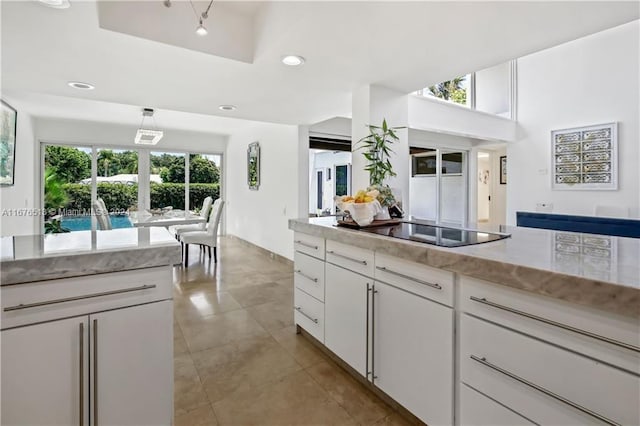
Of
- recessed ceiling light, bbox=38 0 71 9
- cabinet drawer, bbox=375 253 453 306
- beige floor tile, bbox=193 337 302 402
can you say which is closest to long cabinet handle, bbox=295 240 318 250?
cabinet drawer, bbox=375 253 453 306

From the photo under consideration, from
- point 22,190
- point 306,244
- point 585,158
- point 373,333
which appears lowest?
point 373,333

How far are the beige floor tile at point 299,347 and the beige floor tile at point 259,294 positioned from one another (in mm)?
766

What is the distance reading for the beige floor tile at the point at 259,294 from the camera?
134 inches

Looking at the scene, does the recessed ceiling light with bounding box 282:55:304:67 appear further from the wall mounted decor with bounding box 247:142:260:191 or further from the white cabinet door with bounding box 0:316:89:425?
the wall mounted decor with bounding box 247:142:260:191

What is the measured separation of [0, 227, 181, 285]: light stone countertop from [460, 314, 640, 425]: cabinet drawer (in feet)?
4.36

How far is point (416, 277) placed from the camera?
1514 millimetres

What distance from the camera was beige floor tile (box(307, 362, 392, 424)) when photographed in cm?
170

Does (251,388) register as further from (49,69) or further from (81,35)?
(49,69)

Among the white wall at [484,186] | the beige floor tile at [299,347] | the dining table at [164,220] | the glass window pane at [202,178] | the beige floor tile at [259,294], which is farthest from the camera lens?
the white wall at [484,186]

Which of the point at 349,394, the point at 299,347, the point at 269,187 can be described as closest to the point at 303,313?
the point at 299,347

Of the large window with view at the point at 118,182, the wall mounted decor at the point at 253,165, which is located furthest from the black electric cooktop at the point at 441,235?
the large window with view at the point at 118,182

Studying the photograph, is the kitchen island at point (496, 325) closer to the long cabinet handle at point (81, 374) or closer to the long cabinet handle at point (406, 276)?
the long cabinet handle at point (406, 276)

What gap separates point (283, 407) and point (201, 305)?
186 centimetres

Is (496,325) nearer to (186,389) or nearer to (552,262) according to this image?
(552,262)
